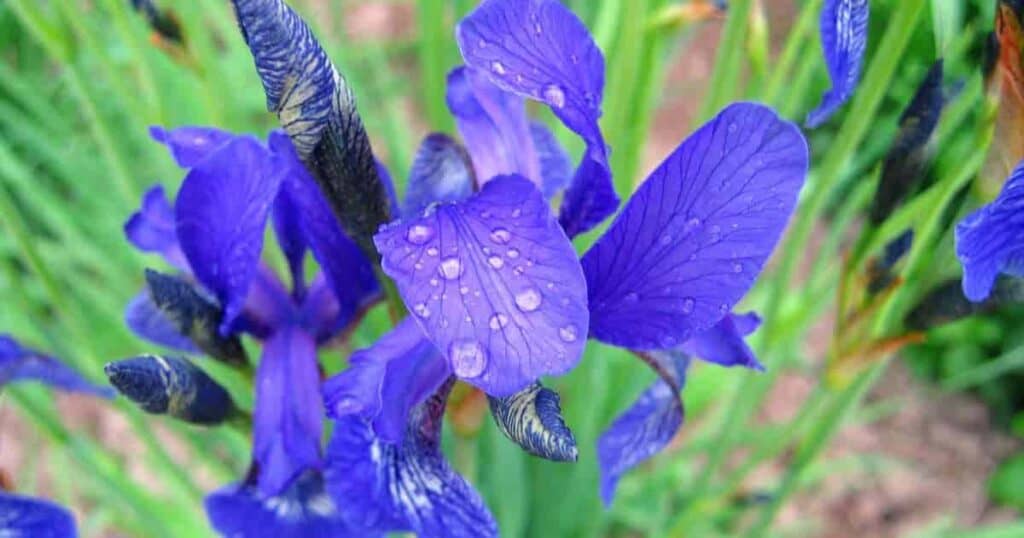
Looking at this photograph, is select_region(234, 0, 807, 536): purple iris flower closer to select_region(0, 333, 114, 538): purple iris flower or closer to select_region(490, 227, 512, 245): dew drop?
select_region(490, 227, 512, 245): dew drop

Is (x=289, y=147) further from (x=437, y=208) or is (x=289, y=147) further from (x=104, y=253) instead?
(x=104, y=253)

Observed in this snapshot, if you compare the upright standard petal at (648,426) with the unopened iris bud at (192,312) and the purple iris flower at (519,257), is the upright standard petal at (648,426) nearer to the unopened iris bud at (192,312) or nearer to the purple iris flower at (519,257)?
the purple iris flower at (519,257)

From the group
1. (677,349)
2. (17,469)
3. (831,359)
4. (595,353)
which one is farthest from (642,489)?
(17,469)

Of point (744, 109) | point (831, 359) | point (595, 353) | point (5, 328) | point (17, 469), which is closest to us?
point (744, 109)

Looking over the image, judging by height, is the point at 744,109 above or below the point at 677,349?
above

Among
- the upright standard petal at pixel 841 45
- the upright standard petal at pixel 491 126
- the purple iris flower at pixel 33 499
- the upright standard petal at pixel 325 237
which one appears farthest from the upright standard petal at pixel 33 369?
the upright standard petal at pixel 841 45

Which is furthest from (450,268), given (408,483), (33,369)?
(33,369)
